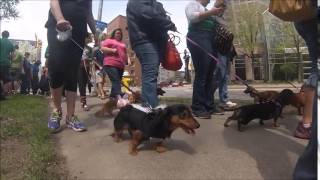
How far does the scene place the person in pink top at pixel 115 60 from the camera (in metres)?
7.58

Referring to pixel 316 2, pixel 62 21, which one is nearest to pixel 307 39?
pixel 316 2

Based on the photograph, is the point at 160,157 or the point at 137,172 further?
the point at 160,157

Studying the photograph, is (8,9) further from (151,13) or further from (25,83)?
(151,13)

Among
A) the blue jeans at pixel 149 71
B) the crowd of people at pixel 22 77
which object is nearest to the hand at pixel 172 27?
the blue jeans at pixel 149 71

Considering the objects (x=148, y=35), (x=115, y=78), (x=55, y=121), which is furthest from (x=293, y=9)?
(x=115, y=78)

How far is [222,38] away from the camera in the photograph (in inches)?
238

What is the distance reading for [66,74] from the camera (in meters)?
5.52

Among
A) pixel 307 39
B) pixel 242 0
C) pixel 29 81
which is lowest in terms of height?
pixel 29 81

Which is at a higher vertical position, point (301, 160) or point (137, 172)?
point (301, 160)

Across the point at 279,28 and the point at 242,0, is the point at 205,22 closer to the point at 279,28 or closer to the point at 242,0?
the point at 279,28

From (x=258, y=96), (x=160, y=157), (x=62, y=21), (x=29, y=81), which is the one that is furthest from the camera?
(x=29, y=81)

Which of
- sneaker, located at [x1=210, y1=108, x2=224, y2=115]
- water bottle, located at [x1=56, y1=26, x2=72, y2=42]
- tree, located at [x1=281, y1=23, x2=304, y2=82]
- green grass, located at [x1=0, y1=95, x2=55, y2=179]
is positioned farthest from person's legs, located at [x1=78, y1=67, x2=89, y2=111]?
tree, located at [x1=281, y1=23, x2=304, y2=82]

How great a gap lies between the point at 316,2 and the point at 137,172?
2183 mm

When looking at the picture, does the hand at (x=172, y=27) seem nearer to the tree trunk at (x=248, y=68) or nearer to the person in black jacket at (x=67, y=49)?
the person in black jacket at (x=67, y=49)
